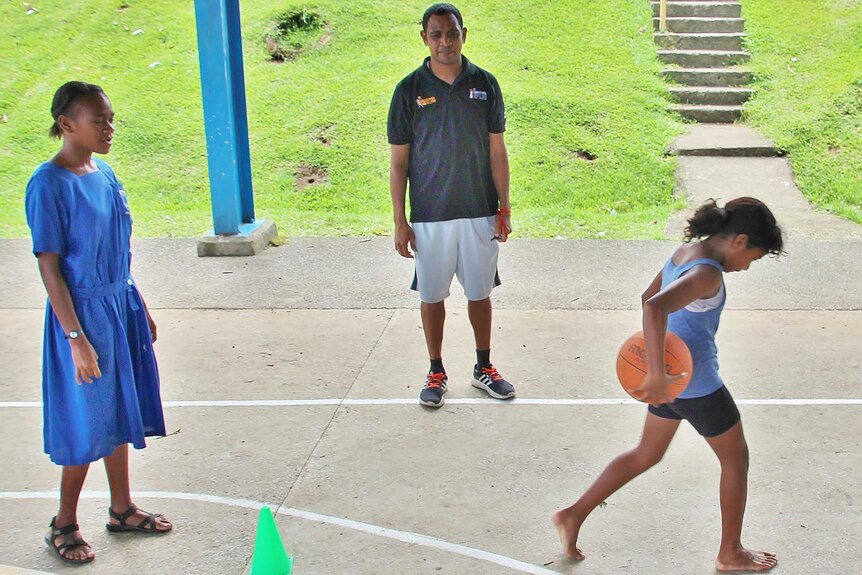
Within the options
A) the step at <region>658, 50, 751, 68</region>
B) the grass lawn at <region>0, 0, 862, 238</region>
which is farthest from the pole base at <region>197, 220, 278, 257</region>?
the step at <region>658, 50, 751, 68</region>

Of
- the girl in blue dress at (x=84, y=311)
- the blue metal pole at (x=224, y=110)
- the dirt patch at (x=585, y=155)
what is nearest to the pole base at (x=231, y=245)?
the blue metal pole at (x=224, y=110)

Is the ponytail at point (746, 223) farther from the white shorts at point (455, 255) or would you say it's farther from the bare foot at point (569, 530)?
the white shorts at point (455, 255)

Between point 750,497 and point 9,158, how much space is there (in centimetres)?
1006

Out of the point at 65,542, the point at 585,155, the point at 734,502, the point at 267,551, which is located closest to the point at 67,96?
the point at 65,542

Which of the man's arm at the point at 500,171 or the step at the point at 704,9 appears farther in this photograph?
the step at the point at 704,9

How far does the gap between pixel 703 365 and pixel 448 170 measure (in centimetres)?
203

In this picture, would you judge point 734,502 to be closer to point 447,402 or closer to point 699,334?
point 699,334

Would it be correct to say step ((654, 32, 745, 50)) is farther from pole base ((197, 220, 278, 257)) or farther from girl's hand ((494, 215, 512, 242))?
girl's hand ((494, 215, 512, 242))

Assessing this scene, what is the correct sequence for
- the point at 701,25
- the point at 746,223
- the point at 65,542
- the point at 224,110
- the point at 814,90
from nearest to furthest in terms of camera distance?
the point at 746,223 < the point at 65,542 < the point at 224,110 < the point at 814,90 < the point at 701,25

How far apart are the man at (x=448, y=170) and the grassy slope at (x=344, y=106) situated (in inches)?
155

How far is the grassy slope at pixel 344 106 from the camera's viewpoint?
33.0 feet

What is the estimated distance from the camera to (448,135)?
16.3 ft

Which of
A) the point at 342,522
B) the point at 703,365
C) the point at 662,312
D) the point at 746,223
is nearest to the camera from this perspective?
the point at 662,312

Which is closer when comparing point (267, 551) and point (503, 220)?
point (267, 551)
